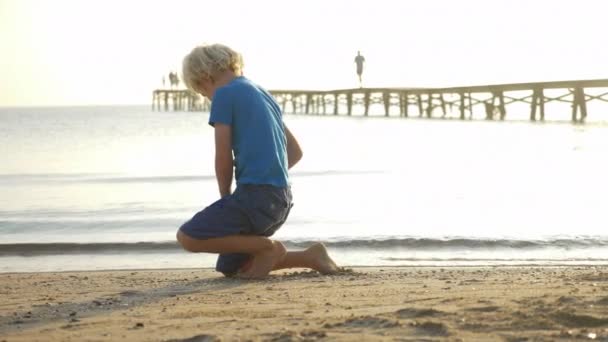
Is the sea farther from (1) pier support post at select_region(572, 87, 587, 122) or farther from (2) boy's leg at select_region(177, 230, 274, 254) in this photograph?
(1) pier support post at select_region(572, 87, 587, 122)

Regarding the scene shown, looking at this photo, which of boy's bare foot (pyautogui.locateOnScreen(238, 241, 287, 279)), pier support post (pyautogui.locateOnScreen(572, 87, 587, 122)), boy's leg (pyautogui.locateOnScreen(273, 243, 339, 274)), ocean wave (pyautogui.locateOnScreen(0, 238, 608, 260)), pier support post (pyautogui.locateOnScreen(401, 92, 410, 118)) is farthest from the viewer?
pier support post (pyautogui.locateOnScreen(401, 92, 410, 118))

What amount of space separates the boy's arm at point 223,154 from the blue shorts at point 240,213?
0.27ft

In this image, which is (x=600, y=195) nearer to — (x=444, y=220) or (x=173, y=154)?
(x=444, y=220)

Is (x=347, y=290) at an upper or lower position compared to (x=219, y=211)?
lower

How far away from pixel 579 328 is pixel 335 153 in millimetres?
13236

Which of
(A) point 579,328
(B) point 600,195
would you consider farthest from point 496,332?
(B) point 600,195

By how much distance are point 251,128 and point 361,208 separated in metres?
3.80

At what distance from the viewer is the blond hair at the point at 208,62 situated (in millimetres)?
4230

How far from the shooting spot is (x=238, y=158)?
4312 mm

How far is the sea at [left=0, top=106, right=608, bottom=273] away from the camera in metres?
5.75

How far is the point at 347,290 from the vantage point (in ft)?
13.0

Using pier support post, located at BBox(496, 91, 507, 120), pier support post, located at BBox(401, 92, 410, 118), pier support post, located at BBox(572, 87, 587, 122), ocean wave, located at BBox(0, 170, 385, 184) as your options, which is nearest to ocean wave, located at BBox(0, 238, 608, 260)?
ocean wave, located at BBox(0, 170, 385, 184)

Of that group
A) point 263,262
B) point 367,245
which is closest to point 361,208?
point 367,245

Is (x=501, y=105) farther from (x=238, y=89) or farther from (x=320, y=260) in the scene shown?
(x=238, y=89)
